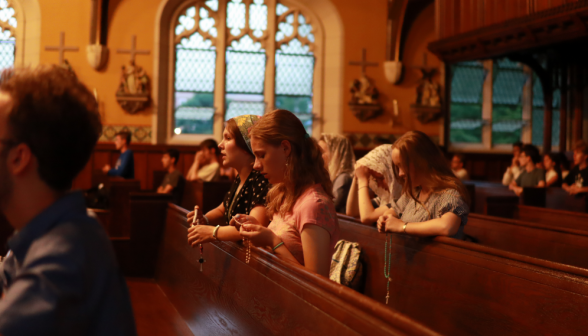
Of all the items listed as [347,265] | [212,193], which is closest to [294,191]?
[347,265]

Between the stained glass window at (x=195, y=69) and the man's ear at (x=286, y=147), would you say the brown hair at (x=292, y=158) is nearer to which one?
the man's ear at (x=286, y=147)

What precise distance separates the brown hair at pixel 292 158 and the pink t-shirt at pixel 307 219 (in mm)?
41

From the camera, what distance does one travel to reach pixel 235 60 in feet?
36.8

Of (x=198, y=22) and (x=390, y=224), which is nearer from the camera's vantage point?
(x=390, y=224)

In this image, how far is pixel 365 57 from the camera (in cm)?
1114

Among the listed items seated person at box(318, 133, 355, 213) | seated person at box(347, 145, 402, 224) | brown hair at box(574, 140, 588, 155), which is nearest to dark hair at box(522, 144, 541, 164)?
brown hair at box(574, 140, 588, 155)

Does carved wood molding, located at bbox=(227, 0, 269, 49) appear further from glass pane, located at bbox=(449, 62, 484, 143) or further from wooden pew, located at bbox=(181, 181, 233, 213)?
wooden pew, located at bbox=(181, 181, 233, 213)

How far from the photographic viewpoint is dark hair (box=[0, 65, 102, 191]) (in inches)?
37.4

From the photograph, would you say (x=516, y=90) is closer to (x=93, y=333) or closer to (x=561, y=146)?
(x=561, y=146)

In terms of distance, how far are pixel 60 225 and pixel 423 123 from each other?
1093 cm

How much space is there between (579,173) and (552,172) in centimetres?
116

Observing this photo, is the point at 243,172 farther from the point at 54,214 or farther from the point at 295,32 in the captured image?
the point at 295,32

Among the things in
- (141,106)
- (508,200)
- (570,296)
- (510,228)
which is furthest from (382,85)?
(570,296)

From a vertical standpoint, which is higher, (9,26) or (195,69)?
(9,26)
